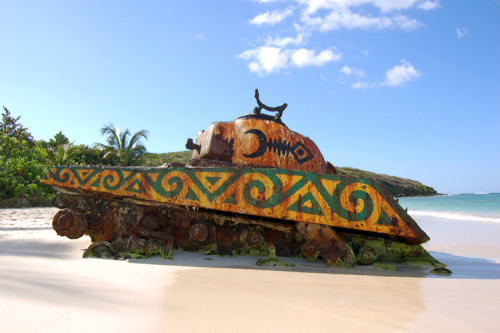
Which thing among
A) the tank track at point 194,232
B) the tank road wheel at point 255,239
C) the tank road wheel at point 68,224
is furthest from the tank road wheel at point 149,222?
the tank road wheel at point 255,239

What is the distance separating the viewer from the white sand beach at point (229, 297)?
6.89 feet

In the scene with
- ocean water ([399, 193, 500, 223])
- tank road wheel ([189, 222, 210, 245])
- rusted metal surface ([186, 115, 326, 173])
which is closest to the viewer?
tank road wheel ([189, 222, 210, 245])

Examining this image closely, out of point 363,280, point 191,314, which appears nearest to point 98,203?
point 191,314

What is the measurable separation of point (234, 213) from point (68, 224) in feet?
7.36

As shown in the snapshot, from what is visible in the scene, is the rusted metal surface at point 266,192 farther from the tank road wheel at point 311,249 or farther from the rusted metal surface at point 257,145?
the rusted metal surface at point 257,145

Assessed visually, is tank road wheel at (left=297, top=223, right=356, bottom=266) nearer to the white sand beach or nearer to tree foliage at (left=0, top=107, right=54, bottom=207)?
the white sand beach

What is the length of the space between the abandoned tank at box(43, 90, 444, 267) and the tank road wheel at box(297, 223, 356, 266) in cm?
1

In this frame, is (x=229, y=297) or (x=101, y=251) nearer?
(x=229, y=297)

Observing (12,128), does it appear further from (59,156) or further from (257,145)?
(257,145)

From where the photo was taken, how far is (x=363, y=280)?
3719 mm

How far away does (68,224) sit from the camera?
15.2ft

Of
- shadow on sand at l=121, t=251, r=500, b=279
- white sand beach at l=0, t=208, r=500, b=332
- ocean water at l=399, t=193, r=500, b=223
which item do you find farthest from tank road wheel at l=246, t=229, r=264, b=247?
ocean water at l=399, t=193, r=500, b=223

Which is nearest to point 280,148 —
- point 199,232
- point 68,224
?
point 199,232

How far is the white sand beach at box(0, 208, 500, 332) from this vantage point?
210cm
